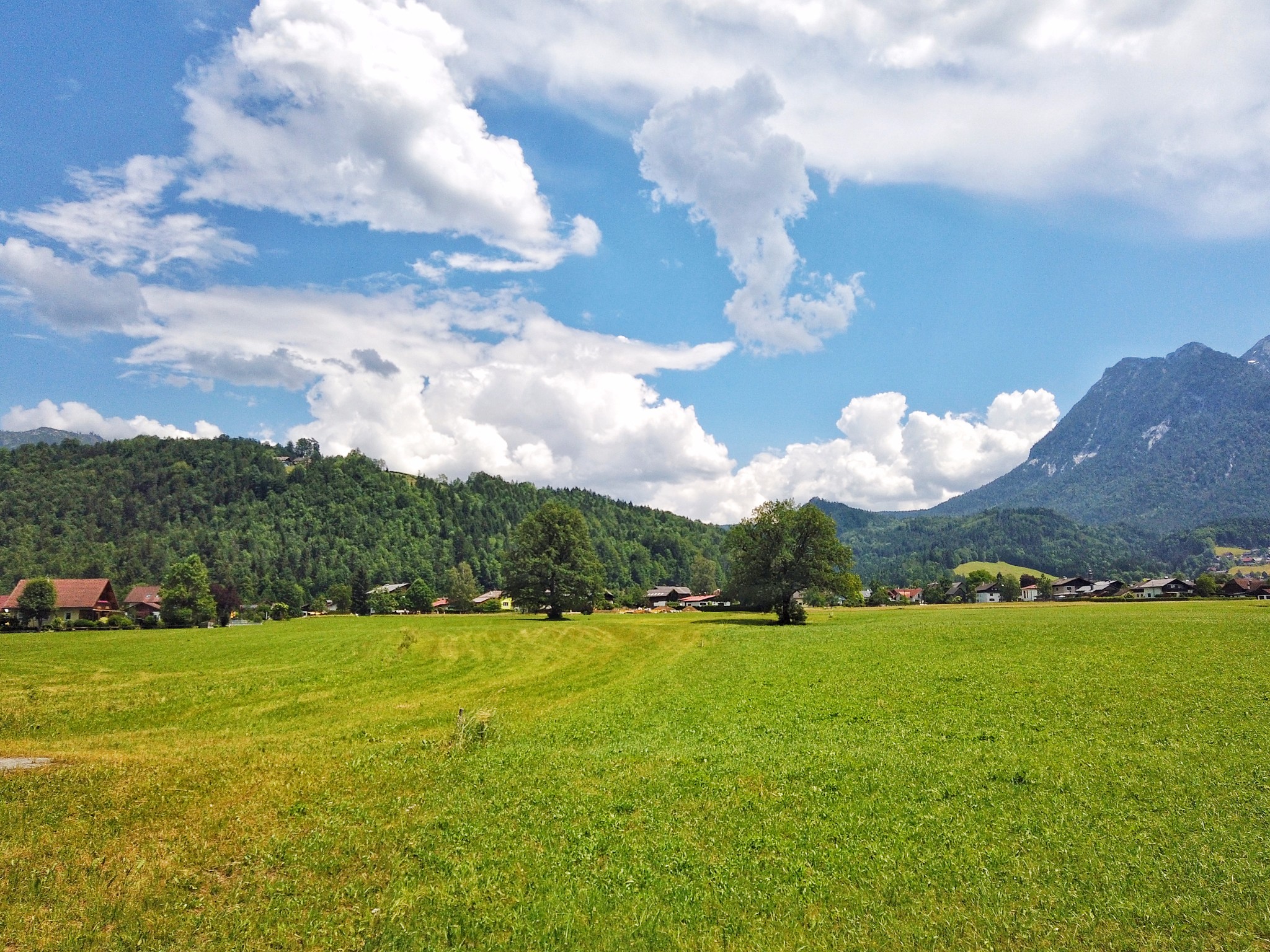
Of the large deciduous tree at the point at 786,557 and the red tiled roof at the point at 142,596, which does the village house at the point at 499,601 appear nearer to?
the red tiled roof at the point at 142,596

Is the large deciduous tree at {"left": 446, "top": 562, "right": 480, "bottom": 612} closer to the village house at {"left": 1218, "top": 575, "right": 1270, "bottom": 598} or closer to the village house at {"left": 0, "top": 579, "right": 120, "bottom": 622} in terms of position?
the village house at {"left": 0, "top": 579, "right": 120, "bottom": 622}

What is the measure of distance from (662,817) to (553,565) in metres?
75.5

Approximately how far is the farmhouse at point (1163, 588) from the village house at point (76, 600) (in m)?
206

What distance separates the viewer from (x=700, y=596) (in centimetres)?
19075

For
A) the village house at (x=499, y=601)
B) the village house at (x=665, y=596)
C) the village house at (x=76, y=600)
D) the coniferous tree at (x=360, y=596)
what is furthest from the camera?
the village house at (x=665, y=596)

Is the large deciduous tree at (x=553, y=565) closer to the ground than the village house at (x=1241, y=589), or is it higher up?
higher up

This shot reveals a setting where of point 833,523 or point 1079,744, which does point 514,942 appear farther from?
point 833,523

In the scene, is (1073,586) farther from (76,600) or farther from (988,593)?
(76,600)

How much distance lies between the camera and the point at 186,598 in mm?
108562

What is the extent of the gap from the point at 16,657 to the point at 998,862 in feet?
210

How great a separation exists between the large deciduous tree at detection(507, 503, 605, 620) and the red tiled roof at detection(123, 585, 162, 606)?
322 ft

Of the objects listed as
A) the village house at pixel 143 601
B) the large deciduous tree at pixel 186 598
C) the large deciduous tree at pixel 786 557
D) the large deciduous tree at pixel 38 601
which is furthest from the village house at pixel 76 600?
the large deciduous tree at pixel 786 557

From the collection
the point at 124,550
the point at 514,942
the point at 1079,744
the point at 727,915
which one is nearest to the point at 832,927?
the point at 727,915

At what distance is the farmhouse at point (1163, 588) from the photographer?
147m
